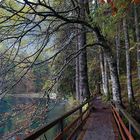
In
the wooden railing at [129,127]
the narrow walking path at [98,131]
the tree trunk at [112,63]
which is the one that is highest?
the tree trunk at [112,63]

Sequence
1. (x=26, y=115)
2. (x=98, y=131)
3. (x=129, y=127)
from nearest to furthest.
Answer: (x=129, y=127), (x=98, y=131), (x=26, y=115)

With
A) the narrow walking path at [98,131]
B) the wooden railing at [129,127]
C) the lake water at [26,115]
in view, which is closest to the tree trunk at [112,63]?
the narrow walking path at [98,131]

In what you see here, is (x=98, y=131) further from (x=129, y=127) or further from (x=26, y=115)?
(x=26, y=115)

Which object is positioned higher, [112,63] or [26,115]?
[112,63]

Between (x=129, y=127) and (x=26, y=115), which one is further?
(x=26, y=115)

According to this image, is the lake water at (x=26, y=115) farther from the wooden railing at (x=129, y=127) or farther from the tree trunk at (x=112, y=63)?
the tree trunk at (x=112, y=63)

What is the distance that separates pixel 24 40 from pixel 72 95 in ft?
94.4

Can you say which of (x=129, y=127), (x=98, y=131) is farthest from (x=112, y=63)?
(x=129, y=127)

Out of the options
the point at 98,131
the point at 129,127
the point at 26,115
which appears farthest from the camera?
the point at 26,115

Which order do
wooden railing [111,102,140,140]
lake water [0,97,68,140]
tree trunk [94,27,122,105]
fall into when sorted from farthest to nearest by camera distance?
tree trunk [94,27,122,105] → lake water [0,97,68,140] → wooden railing [111,102,140,140]

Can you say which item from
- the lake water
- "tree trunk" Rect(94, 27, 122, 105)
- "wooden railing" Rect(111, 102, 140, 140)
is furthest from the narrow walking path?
"tree trunk" Rect(94, 27, 122, 105)

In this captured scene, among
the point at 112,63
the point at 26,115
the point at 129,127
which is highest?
the point at 112,63

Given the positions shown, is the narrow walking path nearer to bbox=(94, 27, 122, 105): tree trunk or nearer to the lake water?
the lake water

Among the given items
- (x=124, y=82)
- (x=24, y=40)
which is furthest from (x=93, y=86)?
(x=24, y=40)
